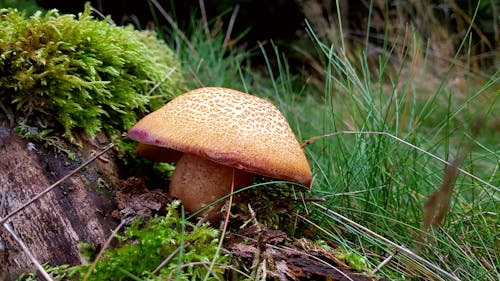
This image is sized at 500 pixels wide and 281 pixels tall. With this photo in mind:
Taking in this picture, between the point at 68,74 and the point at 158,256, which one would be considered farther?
the point at 68,74

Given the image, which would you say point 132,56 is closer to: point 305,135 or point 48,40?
point 48,40

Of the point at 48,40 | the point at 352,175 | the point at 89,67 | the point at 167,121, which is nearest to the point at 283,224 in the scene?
the point at 352,175

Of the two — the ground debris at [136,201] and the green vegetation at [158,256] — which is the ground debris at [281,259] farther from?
the ground debris at [136,201]

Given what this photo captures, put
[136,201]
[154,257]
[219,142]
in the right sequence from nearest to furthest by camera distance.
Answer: [154,257], [219,142], [136,201]

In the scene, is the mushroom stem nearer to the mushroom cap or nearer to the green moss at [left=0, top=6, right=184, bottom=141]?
the mushroom cap

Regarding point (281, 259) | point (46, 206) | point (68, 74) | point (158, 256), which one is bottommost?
point (281, 259)

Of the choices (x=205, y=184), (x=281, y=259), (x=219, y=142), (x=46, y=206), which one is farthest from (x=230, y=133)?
(x=46, y=206)

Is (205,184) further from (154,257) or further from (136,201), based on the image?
(154,257)
